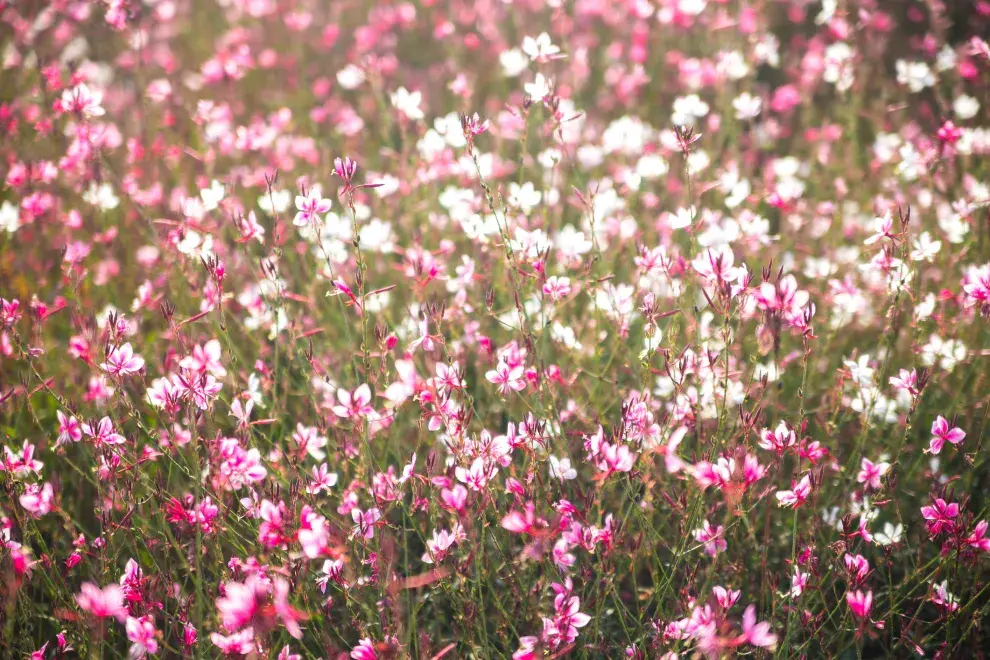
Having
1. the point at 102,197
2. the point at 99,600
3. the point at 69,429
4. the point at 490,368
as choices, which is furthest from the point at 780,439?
the point at 102,197

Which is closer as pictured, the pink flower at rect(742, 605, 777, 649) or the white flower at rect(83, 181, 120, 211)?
the pink flower at rect(742, 605, 777, 649)

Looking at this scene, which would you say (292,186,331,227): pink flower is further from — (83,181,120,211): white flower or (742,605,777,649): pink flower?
(83,181,120,211): white flower

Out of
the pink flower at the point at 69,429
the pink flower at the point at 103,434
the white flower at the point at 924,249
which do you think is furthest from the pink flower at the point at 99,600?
the white flower at the point at 924,249

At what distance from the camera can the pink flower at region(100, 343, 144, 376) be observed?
5.09 feet

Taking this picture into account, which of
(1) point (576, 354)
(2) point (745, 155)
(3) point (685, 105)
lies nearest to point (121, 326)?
(1) point (576, 354)

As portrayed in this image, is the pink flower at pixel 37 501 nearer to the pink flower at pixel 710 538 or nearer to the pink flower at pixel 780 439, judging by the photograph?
the pink flower at pixel 710 538

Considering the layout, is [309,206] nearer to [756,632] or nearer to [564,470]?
[564,470]

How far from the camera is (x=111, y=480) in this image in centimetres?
162

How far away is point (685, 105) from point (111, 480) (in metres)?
1.99

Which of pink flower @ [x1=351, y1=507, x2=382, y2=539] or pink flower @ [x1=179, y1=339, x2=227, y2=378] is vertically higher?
pink flower @ [x1=179, y1=339, x2=227, y2=378]

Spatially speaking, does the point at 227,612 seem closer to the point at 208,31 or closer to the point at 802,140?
the point at 802,140

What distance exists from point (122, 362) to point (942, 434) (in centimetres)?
173

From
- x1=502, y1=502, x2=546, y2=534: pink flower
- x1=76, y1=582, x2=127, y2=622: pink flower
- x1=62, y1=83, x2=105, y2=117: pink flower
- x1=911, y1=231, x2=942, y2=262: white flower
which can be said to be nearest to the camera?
x1=76, y1=582, x2=127, y2=622: pink flower

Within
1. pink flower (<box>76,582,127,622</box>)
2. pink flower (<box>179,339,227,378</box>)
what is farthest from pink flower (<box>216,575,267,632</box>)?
pink flower (<box>179,339,227,378</box>)
